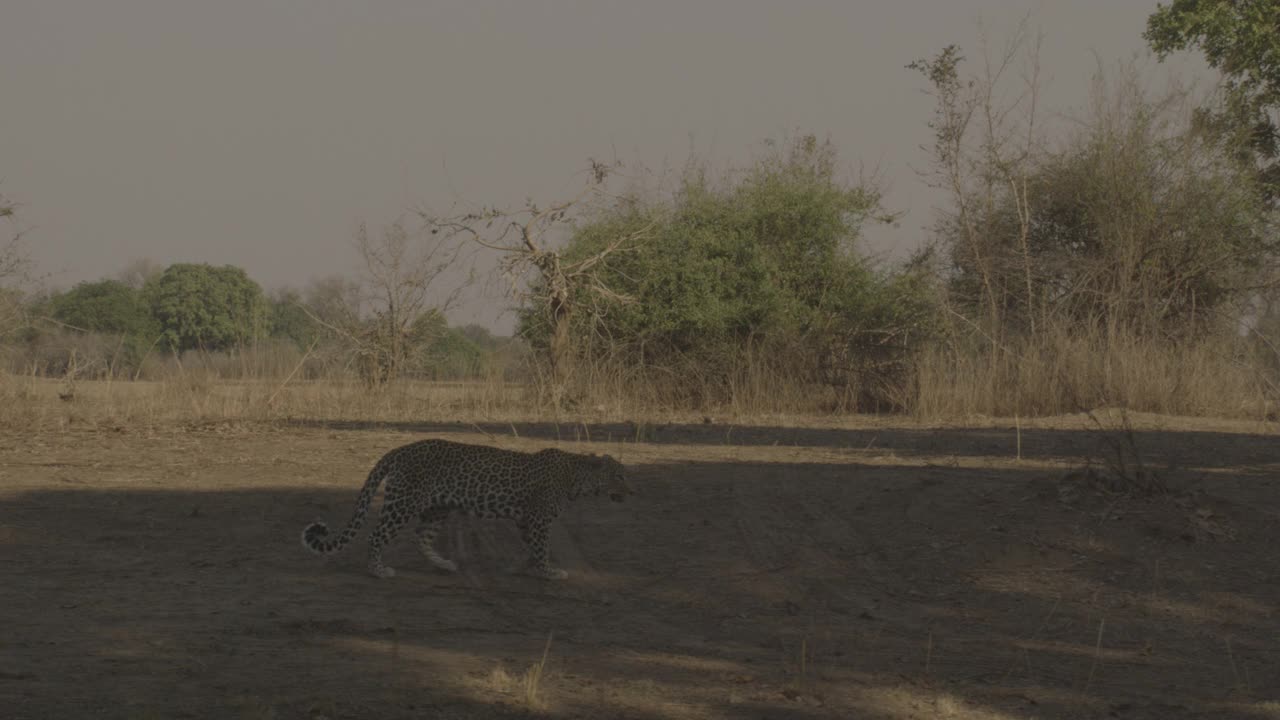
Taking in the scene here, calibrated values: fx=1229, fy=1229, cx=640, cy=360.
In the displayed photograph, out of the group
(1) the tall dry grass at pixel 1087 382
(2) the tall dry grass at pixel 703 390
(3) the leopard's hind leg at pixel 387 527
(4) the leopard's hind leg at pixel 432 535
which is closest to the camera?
(3) the leopard's hind leg at pixel 387 527

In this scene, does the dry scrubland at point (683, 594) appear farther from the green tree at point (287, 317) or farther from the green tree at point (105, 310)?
the green tree at point (287, 317)

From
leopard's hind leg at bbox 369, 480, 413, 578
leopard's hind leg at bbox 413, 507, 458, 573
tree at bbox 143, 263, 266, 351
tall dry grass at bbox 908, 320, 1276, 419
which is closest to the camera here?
leopard's hind leg at bbox 369, 480, 413, 578

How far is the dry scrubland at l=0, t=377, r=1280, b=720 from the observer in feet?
16.6

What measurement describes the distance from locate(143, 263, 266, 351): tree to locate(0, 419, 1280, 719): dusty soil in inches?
1311

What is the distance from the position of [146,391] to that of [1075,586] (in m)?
13.8

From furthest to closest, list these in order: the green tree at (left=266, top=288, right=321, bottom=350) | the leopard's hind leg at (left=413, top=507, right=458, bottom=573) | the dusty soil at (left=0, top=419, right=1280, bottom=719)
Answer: the green tree at (left=266, top=288, right=321, bottom=350), the leopard's hind leg at (left=413, top=507, right=458, bottom=573), the dusty soil at (left=0, top=419, right=1280, bottom=719)

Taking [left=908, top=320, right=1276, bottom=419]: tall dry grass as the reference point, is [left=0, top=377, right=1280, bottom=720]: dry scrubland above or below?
below

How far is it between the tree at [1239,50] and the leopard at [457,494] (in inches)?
734

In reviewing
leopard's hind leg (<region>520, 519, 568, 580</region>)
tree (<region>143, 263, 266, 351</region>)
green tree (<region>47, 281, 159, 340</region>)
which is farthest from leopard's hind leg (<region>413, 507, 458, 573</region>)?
tree (<region>143, 263, 266, 351</region>)

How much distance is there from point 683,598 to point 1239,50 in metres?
20.1

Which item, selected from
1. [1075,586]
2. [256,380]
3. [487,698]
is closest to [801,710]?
[487,698]

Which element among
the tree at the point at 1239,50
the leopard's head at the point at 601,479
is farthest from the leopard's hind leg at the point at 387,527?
the tree at the point at 1239,50

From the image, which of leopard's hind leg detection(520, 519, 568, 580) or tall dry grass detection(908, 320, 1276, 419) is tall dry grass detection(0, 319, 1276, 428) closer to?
tall dry grass detection(908, 320, 1276, 419)

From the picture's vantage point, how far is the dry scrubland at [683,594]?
16.6 feet
